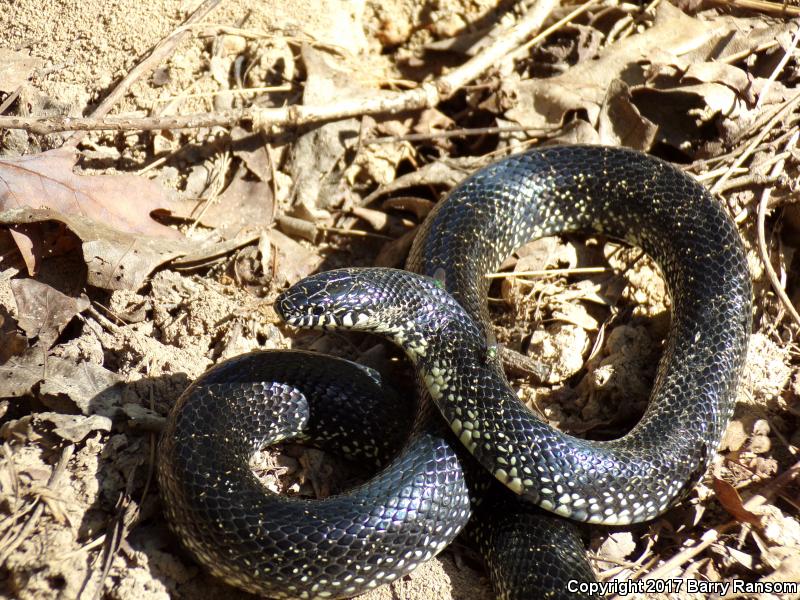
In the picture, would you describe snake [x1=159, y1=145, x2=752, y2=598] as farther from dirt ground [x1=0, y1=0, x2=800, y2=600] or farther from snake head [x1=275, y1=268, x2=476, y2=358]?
dirt ground [x1=0, y1=0, x2=800, y2=600]

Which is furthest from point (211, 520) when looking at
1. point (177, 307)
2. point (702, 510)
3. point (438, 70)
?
point (438, 70)


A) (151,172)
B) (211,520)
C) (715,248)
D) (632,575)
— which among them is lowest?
(632,575)

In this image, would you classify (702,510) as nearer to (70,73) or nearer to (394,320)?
(394,320)

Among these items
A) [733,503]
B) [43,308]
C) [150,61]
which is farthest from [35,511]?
[733,503]

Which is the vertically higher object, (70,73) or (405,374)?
(70,73)

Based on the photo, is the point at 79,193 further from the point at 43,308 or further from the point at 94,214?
the point at 43,308

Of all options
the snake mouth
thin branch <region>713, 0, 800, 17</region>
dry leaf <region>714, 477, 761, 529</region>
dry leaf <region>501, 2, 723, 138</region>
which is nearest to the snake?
the snake mouth

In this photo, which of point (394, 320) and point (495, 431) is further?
point (394, 320)
